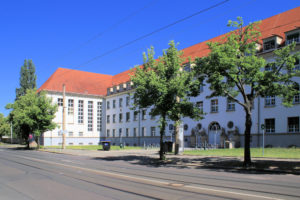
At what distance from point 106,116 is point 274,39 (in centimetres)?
4178

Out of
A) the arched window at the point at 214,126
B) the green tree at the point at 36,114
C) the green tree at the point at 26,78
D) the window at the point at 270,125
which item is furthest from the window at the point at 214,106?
the green tree at the point at 26,78

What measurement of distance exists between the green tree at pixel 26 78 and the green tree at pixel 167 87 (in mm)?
47901

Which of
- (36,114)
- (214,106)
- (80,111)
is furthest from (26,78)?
(214,106)

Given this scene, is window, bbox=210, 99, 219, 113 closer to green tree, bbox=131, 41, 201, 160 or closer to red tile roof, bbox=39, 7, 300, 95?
red tile roof, bbox=39, 7, 300, 95

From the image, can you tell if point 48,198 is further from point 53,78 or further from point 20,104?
point 53,78

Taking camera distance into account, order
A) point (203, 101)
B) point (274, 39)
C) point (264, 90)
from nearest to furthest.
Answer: point (264, 90) < point (274, 39) < point (203, 101)

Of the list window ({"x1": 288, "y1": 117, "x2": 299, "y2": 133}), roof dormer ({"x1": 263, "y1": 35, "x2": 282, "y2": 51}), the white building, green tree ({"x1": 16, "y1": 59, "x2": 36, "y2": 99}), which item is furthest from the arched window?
green tree ({"x1": 16, "y1": 59, "x2": 36, "y2": 99})

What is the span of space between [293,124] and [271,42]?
371 inches

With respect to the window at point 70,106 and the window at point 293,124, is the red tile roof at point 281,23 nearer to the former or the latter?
the window at point 293,124

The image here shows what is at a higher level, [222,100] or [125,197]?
[222,100]

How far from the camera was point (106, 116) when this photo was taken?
210 ft

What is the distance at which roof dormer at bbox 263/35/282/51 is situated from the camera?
3110 cm

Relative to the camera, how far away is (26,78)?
61812mm

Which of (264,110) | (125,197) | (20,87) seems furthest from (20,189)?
(20,87)
